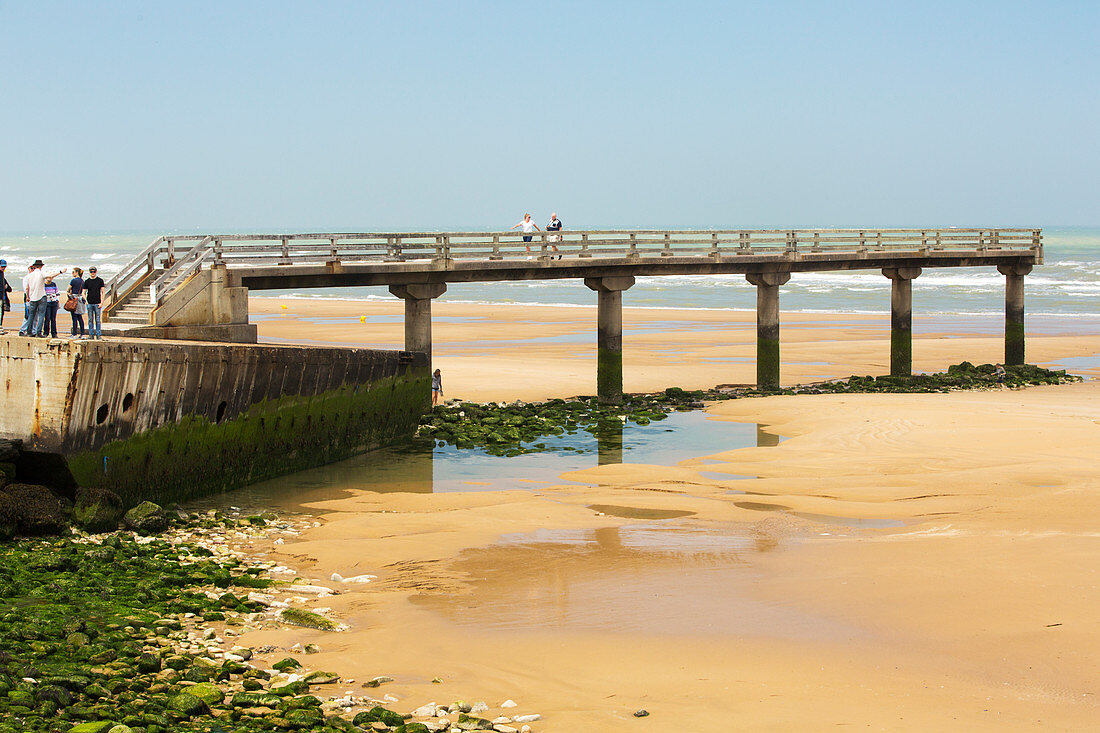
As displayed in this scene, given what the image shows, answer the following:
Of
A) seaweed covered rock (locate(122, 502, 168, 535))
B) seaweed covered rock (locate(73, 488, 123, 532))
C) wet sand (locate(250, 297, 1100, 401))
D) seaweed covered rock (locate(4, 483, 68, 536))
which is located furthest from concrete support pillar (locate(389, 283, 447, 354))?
seaweed covered rock (locate(4, 483, 68, 536))

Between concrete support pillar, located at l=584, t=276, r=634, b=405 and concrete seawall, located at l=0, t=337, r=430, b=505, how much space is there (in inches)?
309

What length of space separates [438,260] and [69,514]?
510 inches

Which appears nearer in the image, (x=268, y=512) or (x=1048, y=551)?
(x=1048, y=551)

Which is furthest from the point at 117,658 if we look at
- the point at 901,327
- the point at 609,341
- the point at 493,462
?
the point at 901,327

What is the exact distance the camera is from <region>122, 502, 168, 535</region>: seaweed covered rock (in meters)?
15.5

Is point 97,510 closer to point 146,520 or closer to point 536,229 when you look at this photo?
point 146,520

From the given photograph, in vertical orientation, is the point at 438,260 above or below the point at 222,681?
above

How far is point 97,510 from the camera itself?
15.1m

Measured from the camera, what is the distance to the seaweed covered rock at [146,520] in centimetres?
1547

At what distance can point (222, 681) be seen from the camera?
9.92 meters

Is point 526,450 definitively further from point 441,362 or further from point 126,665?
point 441,362

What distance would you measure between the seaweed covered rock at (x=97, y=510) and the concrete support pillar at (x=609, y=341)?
1615 cm

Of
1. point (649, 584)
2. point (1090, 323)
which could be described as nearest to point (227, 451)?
point (649, 584)

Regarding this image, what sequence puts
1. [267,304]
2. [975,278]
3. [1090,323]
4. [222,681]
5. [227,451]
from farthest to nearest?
[975,278]
[267,304]
[1090,323]
[227,451]
[222,681]
